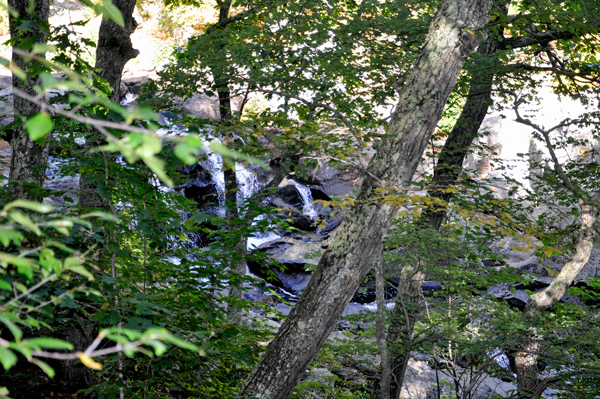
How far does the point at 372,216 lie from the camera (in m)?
3.37

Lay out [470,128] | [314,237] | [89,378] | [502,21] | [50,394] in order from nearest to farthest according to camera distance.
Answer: [502,21], [50,394], [89,378], [470,128], [314,237]

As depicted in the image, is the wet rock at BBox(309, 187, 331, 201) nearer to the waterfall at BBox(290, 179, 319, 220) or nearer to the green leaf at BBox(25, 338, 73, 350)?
the waterfall at BBox(290, 179, 319, 220)

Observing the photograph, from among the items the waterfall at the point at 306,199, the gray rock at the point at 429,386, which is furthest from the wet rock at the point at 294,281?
the gray rock at the point at 429,386

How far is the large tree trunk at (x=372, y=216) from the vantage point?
3.28 meters

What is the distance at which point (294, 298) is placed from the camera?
11203 millimetres

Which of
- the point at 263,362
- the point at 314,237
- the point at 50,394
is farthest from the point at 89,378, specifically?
the point at 314,237

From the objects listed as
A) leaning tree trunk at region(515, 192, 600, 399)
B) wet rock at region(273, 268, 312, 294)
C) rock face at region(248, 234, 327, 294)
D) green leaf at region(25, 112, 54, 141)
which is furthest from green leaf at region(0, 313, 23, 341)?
wet rock at region(273, 268, 312, 294)

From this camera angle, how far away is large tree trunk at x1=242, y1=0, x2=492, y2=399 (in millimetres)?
3281

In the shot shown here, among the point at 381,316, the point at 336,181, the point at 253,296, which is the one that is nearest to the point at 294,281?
the point at 253,296

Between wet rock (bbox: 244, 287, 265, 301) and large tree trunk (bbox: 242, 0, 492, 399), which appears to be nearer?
large tree trunk (bbox: 242, 0, 492, 399)

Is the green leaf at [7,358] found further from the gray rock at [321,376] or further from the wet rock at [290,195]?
the wet rock at [290,195]

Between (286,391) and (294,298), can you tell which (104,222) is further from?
(294,298)

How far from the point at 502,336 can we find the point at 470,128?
329cm

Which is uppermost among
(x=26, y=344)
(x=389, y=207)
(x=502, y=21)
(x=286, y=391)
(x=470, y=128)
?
(x=470, y=128)
